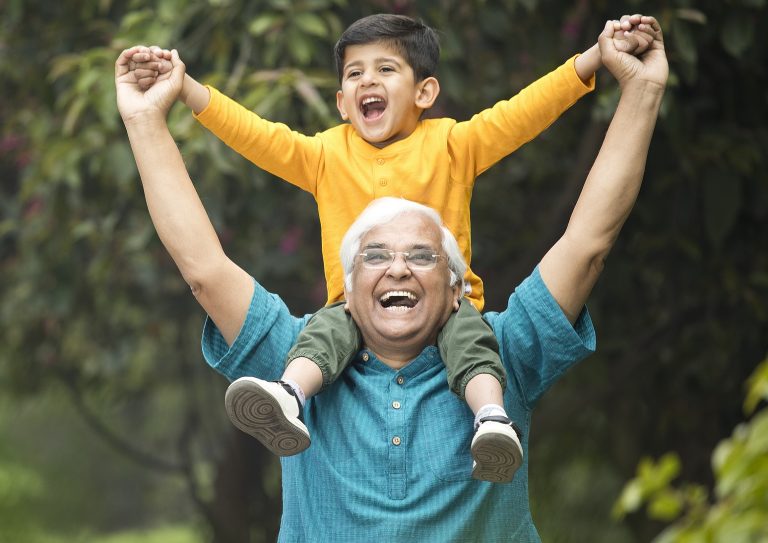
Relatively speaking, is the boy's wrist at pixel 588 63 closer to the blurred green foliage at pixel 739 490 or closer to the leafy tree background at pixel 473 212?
the blurred green foliage at pixel 739 490

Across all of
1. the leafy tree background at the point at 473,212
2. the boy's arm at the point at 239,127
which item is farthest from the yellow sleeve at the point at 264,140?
the leafy tree background at the point at 473,212

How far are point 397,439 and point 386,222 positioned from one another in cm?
44

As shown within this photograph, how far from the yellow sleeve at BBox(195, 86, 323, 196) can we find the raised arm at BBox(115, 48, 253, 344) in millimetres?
93

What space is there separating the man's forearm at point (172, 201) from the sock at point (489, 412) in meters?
0.62

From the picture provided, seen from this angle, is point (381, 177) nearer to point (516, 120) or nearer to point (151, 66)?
point (516, 120)

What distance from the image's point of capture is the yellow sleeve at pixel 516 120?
2947mm

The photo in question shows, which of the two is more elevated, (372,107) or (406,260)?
(372,107)

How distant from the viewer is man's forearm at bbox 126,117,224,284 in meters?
2.92

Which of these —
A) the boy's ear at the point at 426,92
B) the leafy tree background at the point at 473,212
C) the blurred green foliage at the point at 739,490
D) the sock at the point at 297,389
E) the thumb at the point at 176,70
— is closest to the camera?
the blurred green foliage at the point at 739,490

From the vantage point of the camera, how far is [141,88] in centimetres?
302

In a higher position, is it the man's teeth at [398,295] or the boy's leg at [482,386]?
the man's teeth at [398,295]

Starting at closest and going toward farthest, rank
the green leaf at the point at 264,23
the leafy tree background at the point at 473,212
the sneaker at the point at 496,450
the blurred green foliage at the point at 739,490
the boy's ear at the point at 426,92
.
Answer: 1. the blurred green foliage at the point at 739,490
2. the sneaker at the point at 496,450
3. the boy's ear at the point at 426,92
4. the green leaf at the point at 264,23
5. the leafy tree background at the point at 473,212

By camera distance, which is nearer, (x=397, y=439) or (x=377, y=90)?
(x=397, y=439)

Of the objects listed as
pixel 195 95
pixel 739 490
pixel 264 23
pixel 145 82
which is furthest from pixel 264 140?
pixel 264 23
